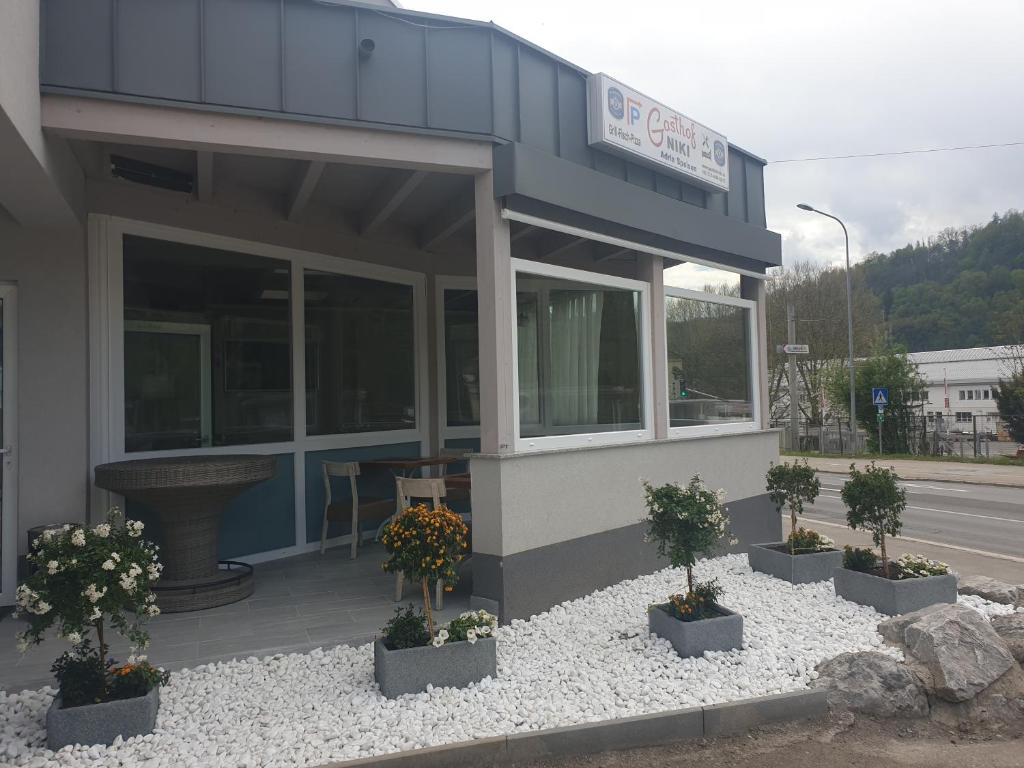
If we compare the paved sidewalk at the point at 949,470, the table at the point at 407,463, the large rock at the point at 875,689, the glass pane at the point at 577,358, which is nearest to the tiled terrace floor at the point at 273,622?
the table at the point at 407,463

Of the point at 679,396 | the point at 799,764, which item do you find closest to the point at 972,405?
the point at 679,396

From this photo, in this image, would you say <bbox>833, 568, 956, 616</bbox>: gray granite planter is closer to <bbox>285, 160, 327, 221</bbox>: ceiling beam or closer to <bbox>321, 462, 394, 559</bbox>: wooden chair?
<bbox>321, 462, 394, 559</bbox>: wooden chair

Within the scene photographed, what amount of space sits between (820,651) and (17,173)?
528 cm

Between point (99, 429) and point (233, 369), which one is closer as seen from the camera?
point (99, 429)

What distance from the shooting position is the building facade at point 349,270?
4.34 metres

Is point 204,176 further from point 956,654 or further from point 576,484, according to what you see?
point 956,654

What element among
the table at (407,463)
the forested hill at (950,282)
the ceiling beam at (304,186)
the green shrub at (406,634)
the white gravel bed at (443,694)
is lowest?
the white gravel bed at (443,694)

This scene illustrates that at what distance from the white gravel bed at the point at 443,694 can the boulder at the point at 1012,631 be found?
27.4 inches

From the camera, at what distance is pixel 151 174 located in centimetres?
540

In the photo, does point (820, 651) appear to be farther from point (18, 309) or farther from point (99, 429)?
point (18, 309)

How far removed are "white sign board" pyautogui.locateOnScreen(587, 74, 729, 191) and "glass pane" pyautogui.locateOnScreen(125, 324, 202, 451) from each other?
359 cm

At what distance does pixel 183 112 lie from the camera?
4.27 meters

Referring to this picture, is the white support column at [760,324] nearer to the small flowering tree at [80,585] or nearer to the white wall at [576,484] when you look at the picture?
the white wall at [576,484]

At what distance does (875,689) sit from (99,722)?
3710 mm
